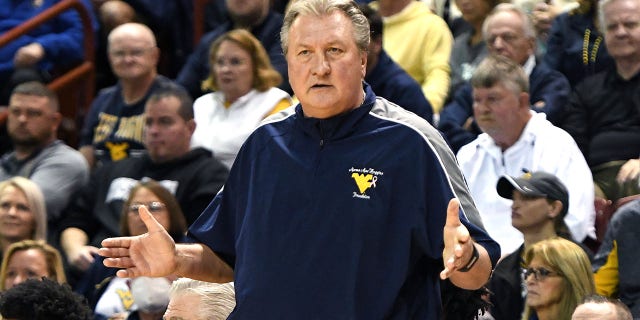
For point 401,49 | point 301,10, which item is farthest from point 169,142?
point 301,10

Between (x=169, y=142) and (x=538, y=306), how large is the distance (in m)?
2.60

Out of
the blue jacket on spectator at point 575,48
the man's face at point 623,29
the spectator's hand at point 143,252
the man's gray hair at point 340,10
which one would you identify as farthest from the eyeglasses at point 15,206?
the man's gray hair at point 340,10

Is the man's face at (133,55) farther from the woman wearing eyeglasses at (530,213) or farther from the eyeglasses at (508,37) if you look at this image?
the woman wearing eyeglasses at (530,213)

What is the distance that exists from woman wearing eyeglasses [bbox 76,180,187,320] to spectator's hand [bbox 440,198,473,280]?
2888 mm

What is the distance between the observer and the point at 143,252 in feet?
11.6

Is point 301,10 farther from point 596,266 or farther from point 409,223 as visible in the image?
point 596,266

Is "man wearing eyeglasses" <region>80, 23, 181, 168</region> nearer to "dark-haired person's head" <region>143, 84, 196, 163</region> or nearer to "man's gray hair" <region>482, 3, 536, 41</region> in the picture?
"dark-haired person's head" <region>143, 84, 196, 163</region>

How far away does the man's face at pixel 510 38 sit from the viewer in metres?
7.31

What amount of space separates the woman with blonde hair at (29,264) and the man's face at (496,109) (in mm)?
2280

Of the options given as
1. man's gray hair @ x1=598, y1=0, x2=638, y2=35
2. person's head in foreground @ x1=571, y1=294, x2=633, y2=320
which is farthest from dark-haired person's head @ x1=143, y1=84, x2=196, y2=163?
person's head in foreground @ x1=571, y1=294, x2=633, y2=320

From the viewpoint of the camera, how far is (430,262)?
3484 millimetres

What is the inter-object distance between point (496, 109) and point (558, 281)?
1462 millimetres

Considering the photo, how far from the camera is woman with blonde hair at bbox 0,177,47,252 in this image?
22.7 ft

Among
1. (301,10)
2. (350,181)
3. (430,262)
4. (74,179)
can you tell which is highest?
(301,10)
